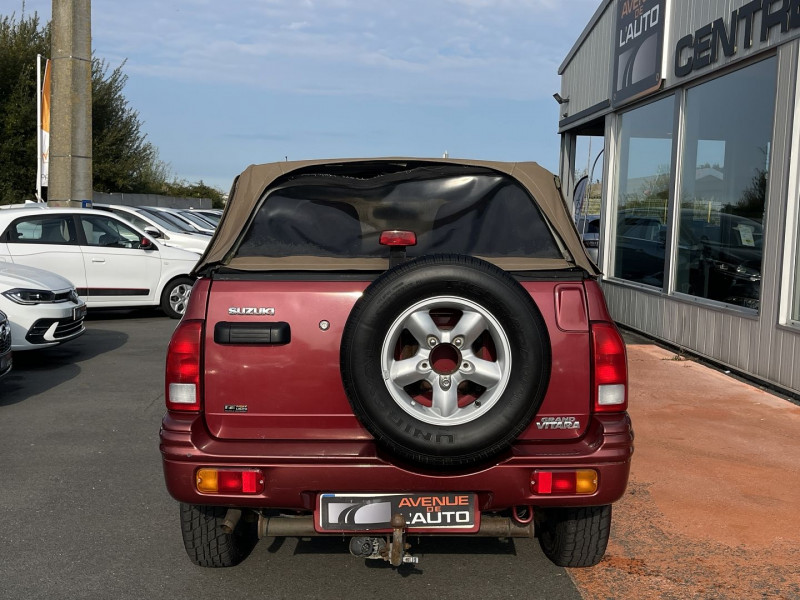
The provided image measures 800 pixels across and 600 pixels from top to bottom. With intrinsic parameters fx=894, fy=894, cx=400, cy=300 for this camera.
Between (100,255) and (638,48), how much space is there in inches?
324

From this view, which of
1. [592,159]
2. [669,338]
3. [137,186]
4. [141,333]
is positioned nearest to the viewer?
[669,338]

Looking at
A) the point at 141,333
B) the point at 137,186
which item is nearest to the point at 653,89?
the point at 141,333

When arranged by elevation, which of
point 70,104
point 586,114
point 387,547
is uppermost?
point 586,114

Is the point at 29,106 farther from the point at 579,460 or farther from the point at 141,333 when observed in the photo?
the point at 579,460

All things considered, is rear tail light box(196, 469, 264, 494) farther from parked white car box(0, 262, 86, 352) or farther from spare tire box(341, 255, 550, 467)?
parked white car box(0, 262, 86, 352)

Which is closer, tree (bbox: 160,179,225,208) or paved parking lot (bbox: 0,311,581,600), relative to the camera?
paved parking lot (bbox: 0,311,581,600)

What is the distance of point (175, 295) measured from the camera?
13906mm

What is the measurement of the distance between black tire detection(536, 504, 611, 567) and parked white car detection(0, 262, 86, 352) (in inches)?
265

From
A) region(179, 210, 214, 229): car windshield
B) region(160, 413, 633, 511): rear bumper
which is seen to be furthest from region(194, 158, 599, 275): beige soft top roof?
region(179, 210, 214, 229): car windshield

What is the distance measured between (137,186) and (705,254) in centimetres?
3448

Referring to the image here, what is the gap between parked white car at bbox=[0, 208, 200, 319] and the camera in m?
12.8

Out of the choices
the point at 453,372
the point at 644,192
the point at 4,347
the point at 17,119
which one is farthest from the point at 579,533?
the point at 17,119

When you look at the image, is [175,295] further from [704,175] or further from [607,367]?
[607,367]

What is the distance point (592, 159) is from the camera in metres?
17.1
